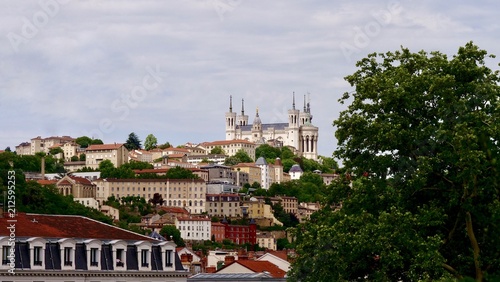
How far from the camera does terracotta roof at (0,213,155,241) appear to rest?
2392 inches

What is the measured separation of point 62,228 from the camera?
2472 inches

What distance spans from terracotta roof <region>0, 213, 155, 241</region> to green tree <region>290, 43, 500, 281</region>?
18.3 metres

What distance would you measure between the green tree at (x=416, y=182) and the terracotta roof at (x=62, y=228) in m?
18.3

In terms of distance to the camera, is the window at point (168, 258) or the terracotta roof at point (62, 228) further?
the window at point (168, 258)

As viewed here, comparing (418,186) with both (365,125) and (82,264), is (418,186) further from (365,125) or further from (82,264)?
(82,264)

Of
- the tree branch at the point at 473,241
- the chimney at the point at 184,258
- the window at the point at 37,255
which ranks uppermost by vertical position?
the tree branch at the point at 473,241

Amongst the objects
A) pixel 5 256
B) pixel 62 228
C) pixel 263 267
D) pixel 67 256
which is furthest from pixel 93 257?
pixel 263 267

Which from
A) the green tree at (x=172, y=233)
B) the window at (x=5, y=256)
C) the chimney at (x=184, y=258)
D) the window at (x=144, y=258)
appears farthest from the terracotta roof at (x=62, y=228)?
the green tree at (x=172, y=233)

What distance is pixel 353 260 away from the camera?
43.3 metres

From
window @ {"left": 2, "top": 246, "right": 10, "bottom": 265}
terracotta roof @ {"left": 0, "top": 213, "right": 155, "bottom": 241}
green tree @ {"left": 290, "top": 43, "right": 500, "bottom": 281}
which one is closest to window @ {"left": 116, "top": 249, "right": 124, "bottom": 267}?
terracotta roof @ {"left": 0, "top": 213, "right": 155, "bottom": 241}

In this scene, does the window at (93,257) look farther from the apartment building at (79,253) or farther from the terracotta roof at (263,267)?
the terracotta roof at (263,267)

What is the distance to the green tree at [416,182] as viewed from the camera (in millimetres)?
42188

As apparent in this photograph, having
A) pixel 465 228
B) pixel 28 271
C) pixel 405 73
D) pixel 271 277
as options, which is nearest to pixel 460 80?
pixel 405 73

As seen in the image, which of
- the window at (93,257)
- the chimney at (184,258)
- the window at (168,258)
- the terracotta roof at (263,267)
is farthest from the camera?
the chimney at (184,258)
